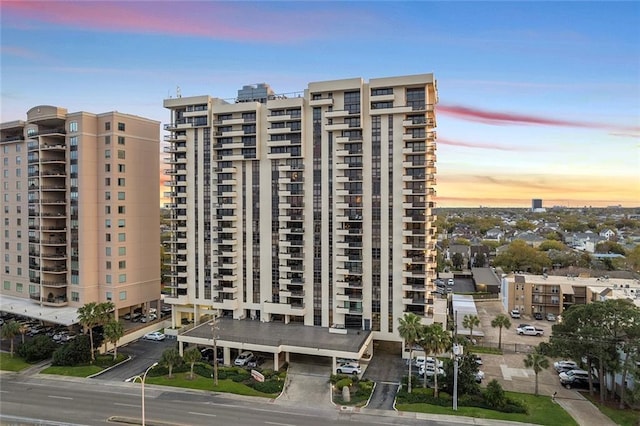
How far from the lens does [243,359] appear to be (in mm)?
54500

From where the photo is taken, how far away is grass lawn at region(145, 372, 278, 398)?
4588 centimetres

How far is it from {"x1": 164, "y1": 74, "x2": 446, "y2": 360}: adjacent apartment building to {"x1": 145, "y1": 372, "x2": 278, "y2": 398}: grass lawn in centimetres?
1584

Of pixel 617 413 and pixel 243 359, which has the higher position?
pixel 243 359

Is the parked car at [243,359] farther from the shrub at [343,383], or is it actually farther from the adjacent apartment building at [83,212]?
the adjacent apartment building at [83,212]

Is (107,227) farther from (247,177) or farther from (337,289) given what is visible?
(337,289)

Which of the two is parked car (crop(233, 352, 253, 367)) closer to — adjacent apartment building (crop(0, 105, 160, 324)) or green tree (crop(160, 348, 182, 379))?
green tree (crop(160, 348, 182, 379))

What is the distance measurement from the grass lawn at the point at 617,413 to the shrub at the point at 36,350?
65663mm

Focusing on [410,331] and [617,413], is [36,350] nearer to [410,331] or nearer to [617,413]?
[410,331]

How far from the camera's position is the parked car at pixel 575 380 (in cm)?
4859

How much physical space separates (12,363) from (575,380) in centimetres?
6988

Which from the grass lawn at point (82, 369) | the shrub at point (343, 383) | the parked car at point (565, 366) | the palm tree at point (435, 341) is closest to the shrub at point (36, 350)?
the grass lawn at point (82, 369)

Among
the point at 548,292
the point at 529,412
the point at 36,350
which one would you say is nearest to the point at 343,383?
the point at 529,412

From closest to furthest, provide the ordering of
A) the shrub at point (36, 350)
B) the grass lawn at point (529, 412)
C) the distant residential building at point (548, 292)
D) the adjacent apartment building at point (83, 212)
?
the grass lawn at point (529, 412) → the shrub at point (36, 350) → the adjacent apartment building at point (83, 212) → the distant residential building at point (548, 292)

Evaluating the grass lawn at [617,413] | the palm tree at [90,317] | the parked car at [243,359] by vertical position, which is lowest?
the grass lawn at [617,413]
